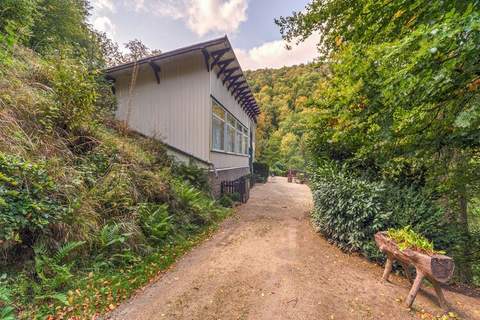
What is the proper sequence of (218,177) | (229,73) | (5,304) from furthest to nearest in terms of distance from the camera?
(229,73) < (218,177) < (5,304)

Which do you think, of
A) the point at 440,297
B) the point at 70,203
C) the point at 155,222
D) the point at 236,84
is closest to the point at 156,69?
the point at 236,84

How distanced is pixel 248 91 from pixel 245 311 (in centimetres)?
1166

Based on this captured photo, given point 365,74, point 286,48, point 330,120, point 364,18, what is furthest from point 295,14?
point 365,74

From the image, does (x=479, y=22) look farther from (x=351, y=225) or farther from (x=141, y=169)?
(x=141, y=169)

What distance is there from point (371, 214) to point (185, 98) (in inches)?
275

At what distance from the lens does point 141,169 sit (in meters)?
5.38

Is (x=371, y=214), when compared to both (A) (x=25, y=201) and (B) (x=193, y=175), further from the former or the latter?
(A) (x=25, y=201)

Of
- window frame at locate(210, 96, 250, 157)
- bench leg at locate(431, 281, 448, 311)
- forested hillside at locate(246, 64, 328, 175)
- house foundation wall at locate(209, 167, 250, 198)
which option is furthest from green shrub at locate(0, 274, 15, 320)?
forested hillside at locate(246, 64, 328, 175)

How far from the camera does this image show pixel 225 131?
10.3m

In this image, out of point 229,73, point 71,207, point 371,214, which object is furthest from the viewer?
point 229,73

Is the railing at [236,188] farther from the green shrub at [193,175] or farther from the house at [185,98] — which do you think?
the green shrub at [193,175]

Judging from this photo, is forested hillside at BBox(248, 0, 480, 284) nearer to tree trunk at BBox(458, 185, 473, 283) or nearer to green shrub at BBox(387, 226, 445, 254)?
tree trunk at BBox(458, 185, 473, 283)

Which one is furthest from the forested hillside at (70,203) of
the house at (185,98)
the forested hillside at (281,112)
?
the forested hillside at (281,112)

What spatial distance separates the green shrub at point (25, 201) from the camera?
2586mm
